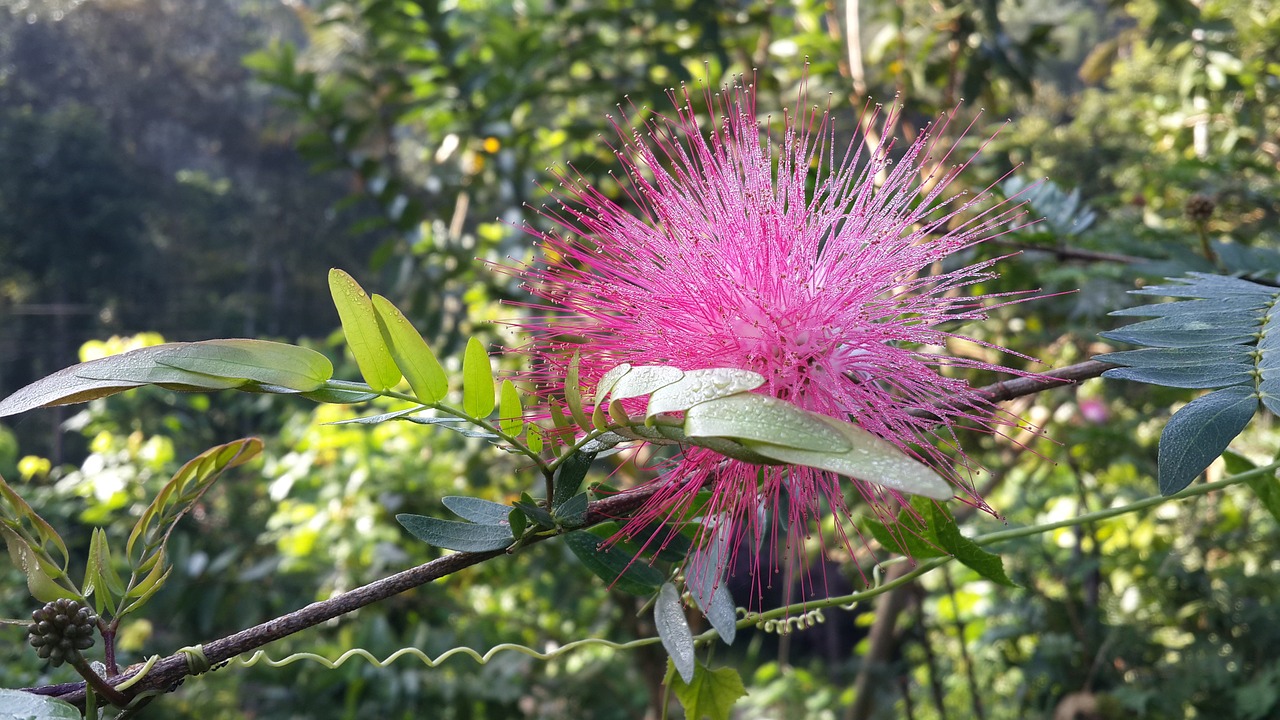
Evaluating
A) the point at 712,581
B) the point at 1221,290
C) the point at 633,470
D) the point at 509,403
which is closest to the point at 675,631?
the point at 712,581

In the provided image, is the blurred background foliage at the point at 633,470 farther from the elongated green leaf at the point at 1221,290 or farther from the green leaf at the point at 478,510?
the green leaf at the point at 478,510

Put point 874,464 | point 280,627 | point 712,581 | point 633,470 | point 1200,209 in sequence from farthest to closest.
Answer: point 633,470 → point 1200,209 → point 712,581 → point 280,627 → point 874,464

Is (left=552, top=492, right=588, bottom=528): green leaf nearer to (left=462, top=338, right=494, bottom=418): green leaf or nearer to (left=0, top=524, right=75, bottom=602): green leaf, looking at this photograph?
(left=462, top=338, right=494, bottom=418): green leaf

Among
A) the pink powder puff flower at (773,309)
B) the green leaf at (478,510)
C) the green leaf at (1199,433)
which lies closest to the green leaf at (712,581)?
the pink powder puff flower at (773,309)

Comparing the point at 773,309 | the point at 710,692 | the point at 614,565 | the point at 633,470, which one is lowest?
the point at 633,470

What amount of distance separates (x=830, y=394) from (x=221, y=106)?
9722 millimetres

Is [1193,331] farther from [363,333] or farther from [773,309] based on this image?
[363,333]

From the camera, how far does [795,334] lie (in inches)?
20.0

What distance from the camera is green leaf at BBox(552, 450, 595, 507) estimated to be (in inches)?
18.0

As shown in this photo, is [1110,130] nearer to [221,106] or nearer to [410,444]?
[410,444]

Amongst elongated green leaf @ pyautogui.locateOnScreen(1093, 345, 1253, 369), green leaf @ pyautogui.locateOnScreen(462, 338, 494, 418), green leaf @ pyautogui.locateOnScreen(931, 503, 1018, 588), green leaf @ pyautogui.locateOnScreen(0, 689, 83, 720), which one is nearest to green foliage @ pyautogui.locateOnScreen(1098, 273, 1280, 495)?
elongated green leaf @ pyautogui.locateOnScreen(1093, 345, 1253, 369)

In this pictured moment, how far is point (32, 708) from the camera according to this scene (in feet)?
1.19

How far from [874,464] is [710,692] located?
0.98 feet

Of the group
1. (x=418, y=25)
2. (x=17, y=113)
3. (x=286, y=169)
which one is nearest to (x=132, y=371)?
(x=418, y=25)
